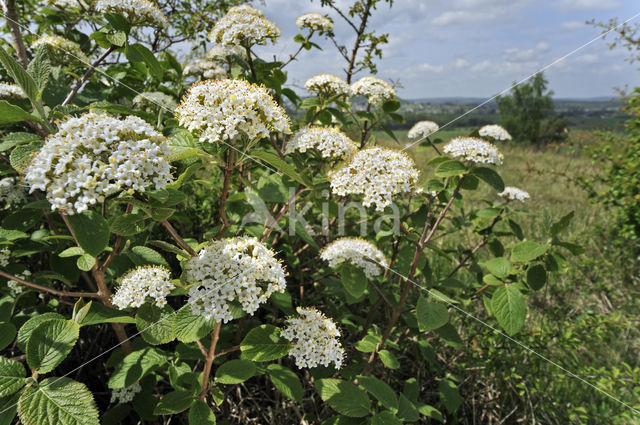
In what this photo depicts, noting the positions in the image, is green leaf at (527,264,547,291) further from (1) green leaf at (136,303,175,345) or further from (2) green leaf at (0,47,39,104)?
(2) green leaf at (0,47,39,104)

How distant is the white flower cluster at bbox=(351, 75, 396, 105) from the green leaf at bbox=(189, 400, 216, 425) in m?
2.08

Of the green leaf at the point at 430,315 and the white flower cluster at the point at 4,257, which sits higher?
the white flower cluster at the point at 4,257

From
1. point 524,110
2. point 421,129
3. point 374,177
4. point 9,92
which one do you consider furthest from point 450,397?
point 524,110

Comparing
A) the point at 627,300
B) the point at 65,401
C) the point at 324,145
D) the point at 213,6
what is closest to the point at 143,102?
the point at 324,145

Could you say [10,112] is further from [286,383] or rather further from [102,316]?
[286,383]

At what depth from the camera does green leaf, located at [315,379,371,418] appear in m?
1.42

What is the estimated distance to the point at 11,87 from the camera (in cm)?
160

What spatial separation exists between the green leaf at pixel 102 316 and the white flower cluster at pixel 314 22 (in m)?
2.37

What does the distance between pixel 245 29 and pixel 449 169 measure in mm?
1442

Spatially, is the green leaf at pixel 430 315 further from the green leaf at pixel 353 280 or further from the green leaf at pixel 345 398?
the green leaf at pixel 345 398

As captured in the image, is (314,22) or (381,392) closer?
(381,392)

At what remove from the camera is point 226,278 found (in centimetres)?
126

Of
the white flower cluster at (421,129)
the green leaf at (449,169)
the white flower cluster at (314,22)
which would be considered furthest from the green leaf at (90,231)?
the white flower cluster at (421,129)

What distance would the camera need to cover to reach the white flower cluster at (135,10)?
1.88 meters
